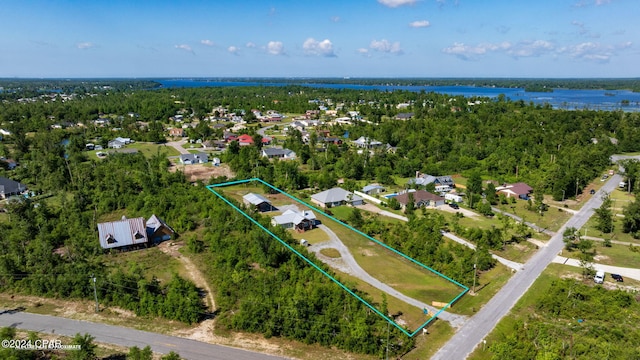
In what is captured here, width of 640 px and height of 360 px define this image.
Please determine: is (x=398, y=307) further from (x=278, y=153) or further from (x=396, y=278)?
(x=278, y=153)

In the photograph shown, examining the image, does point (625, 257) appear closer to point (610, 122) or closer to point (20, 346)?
point (20, 346)

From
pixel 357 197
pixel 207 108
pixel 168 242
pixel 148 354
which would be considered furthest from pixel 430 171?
pixel 207 108

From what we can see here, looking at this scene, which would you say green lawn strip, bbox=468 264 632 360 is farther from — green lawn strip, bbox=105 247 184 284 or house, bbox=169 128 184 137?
house, bbox=169 128 184 137

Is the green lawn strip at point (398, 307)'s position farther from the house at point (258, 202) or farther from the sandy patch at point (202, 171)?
the sandy patch at point (202, 171)

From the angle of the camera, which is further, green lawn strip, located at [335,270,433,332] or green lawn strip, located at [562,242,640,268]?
green lawn strip, located at [562,242,640,268]

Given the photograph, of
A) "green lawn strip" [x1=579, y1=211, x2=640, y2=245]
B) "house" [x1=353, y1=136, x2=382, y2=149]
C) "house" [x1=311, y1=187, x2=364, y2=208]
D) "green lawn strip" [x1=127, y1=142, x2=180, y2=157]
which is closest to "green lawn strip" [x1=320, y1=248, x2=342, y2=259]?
"house" [x1=311, y1=187, x2=364, y2=208]

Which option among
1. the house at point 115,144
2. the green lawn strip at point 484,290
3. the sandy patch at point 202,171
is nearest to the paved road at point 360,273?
the green lawn strip at point 484,290
